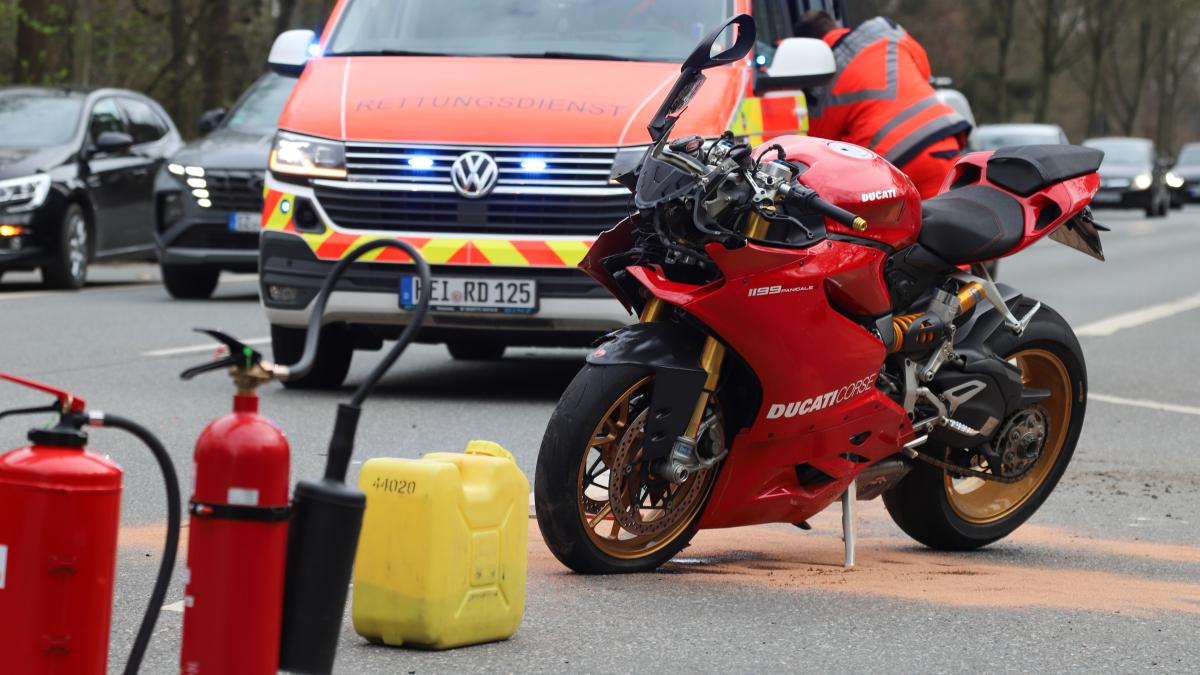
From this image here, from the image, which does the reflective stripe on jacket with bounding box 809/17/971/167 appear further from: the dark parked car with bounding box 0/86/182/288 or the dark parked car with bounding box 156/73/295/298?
the dark parked car with bounding box 0/86/182/288

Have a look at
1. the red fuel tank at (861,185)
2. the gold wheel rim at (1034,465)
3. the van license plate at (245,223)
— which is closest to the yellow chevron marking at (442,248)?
the gold wheel rim at (1034,465)

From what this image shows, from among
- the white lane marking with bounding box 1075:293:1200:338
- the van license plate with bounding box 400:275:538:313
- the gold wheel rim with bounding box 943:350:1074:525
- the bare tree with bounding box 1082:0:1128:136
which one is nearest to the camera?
the gold wheel rim with bounding box 943:350:1074:525

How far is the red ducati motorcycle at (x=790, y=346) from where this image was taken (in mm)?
5473

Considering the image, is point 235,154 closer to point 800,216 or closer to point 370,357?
point 370,357

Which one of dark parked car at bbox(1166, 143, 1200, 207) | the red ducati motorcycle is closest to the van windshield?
the red ducati motorcycle

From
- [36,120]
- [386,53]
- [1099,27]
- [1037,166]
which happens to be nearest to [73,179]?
[36,120]

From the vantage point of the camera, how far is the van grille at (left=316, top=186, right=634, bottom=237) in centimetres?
923

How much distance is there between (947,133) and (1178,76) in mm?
74044

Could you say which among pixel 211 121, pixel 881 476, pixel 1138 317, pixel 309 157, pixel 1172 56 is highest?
pixel 309 157

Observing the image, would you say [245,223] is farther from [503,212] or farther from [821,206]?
[821,206]

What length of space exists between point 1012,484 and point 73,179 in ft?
38.2

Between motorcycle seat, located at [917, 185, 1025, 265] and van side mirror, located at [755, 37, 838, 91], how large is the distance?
11.5 feet

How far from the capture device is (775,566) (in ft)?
19.7

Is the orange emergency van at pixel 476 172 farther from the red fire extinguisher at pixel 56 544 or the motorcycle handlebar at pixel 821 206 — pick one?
the red fire extinguisher at pixel 56 544
